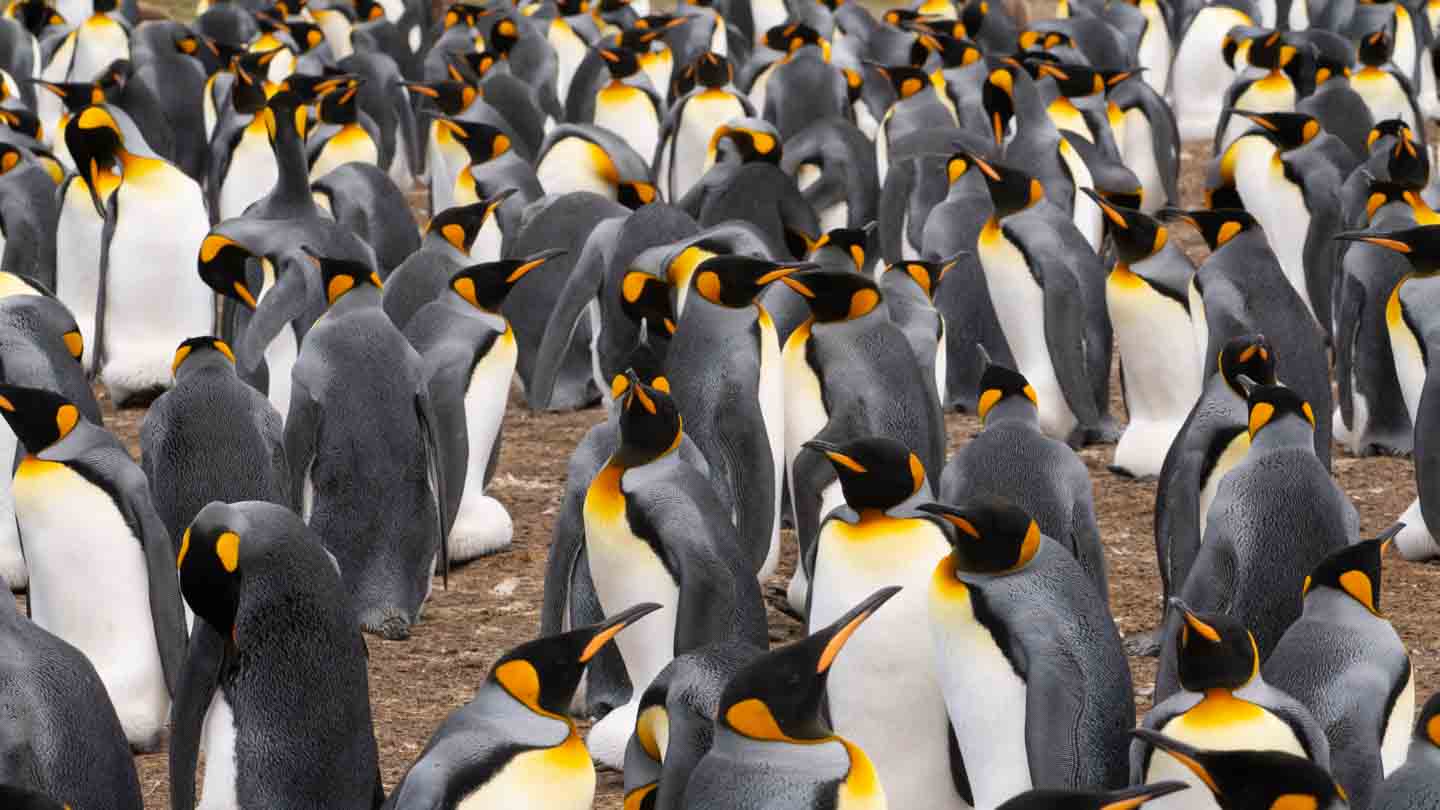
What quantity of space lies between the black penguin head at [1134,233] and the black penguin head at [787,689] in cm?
346

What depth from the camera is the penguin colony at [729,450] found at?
3.52 m

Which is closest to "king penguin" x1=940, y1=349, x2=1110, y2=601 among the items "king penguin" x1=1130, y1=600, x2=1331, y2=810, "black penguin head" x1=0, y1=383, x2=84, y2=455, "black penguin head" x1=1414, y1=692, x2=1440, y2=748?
"king penguin" x1=1130, y1=600, x2=1331, y2=810

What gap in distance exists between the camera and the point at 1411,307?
588 cm

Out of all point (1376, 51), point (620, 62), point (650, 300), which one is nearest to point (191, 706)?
point (650, 300)

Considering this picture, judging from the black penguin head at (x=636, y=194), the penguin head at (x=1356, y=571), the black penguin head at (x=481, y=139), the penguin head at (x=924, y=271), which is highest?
the penguin head at (x=1356, y=571)

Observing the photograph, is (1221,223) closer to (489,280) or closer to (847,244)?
(847,244)

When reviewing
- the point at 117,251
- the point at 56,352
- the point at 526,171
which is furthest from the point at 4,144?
→ the point at 56,352

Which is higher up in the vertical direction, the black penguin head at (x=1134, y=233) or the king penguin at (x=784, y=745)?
the king penguin at (x=784, y=745)

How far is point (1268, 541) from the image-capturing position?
4.23 meters

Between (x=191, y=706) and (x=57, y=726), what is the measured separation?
0.28m

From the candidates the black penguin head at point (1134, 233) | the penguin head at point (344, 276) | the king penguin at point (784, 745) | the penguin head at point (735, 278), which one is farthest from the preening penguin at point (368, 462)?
the black penguin head at point (1134, 233)

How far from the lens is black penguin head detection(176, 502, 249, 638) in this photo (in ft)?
11.9

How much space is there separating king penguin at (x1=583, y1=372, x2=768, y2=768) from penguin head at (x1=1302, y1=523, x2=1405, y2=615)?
1100mm

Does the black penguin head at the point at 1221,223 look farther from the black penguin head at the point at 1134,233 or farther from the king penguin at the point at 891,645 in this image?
the king penguin at the point at 891,645
